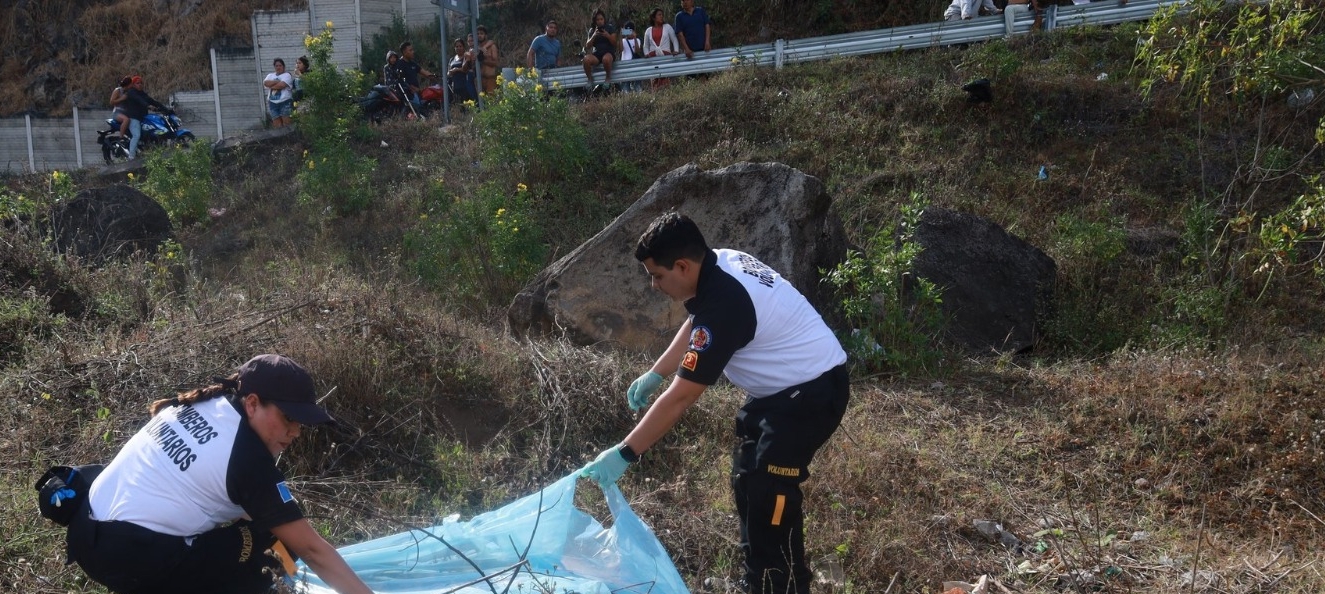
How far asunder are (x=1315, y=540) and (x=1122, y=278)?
3744mm

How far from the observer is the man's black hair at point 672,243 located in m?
3.16

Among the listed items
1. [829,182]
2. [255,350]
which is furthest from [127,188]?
[829,182]

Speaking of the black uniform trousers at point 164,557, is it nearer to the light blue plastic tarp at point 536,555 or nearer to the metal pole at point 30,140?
the light blue plastic tarp at point 536,555

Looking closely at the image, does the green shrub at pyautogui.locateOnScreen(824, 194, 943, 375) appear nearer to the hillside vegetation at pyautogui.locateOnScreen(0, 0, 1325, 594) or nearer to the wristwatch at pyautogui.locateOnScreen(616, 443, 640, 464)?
the hillside vegetation at pyautogui.locateOnScreen(0, 0, 1325, 594)

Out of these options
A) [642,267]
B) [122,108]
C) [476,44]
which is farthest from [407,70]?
[642,267]

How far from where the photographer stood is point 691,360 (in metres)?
3.16

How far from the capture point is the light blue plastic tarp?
3451 mm

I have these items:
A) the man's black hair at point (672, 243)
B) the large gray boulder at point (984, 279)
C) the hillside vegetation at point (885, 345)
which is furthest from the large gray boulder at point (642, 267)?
the man's black hair at point (672, 243)

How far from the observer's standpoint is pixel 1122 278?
7594 millimetres

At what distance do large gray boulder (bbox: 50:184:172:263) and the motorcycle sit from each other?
472 centimetres

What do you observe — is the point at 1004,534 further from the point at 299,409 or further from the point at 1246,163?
the point at 1246,163

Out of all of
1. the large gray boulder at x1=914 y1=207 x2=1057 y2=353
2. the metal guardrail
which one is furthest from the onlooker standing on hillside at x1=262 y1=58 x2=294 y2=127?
the large gray boulder at x1=914 y1=207 x2=1057 y2=353

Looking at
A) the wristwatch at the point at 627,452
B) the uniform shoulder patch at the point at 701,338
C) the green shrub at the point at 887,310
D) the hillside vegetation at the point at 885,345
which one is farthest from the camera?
the green shrub at the point at 887,310

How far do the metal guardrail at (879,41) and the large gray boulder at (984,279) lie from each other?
4.58 m
